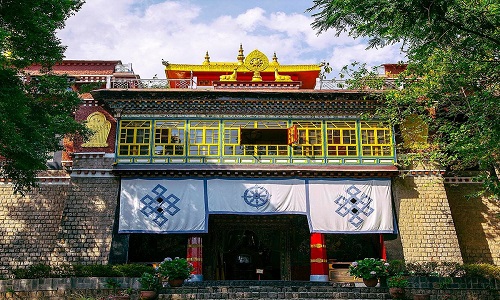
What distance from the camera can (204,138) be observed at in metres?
17.5

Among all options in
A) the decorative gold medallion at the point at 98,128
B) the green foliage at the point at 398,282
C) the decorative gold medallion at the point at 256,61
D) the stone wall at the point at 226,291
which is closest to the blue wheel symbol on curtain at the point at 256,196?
the stone wall at the point at 226,291

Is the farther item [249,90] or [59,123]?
[249,90]

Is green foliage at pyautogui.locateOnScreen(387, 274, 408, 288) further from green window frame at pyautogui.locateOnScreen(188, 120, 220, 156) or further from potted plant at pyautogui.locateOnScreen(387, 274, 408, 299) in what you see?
green window frame at pyautogui.locateOnScreen(188, 120, 220, 156)

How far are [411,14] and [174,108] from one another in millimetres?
9573

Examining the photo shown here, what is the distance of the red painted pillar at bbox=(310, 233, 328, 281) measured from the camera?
16.6m

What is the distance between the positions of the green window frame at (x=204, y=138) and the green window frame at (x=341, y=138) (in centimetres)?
370

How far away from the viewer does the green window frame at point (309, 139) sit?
1742 cm

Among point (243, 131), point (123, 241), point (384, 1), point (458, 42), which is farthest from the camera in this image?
point (243, 131)

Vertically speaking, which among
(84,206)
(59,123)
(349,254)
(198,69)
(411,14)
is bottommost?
(349,254)

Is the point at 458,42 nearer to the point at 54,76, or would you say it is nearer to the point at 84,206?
the point at 54,76

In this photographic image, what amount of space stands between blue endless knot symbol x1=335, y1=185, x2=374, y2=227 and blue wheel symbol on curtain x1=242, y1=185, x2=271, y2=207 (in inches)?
89.6

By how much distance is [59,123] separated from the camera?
13.9 meters

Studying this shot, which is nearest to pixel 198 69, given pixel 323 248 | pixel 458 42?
pixel 323 248

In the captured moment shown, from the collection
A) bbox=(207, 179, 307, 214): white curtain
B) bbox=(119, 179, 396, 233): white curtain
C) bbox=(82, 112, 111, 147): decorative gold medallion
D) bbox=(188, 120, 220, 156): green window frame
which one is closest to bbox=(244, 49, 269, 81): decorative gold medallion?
bbox=(188, 120, 220, 156): green window frame
